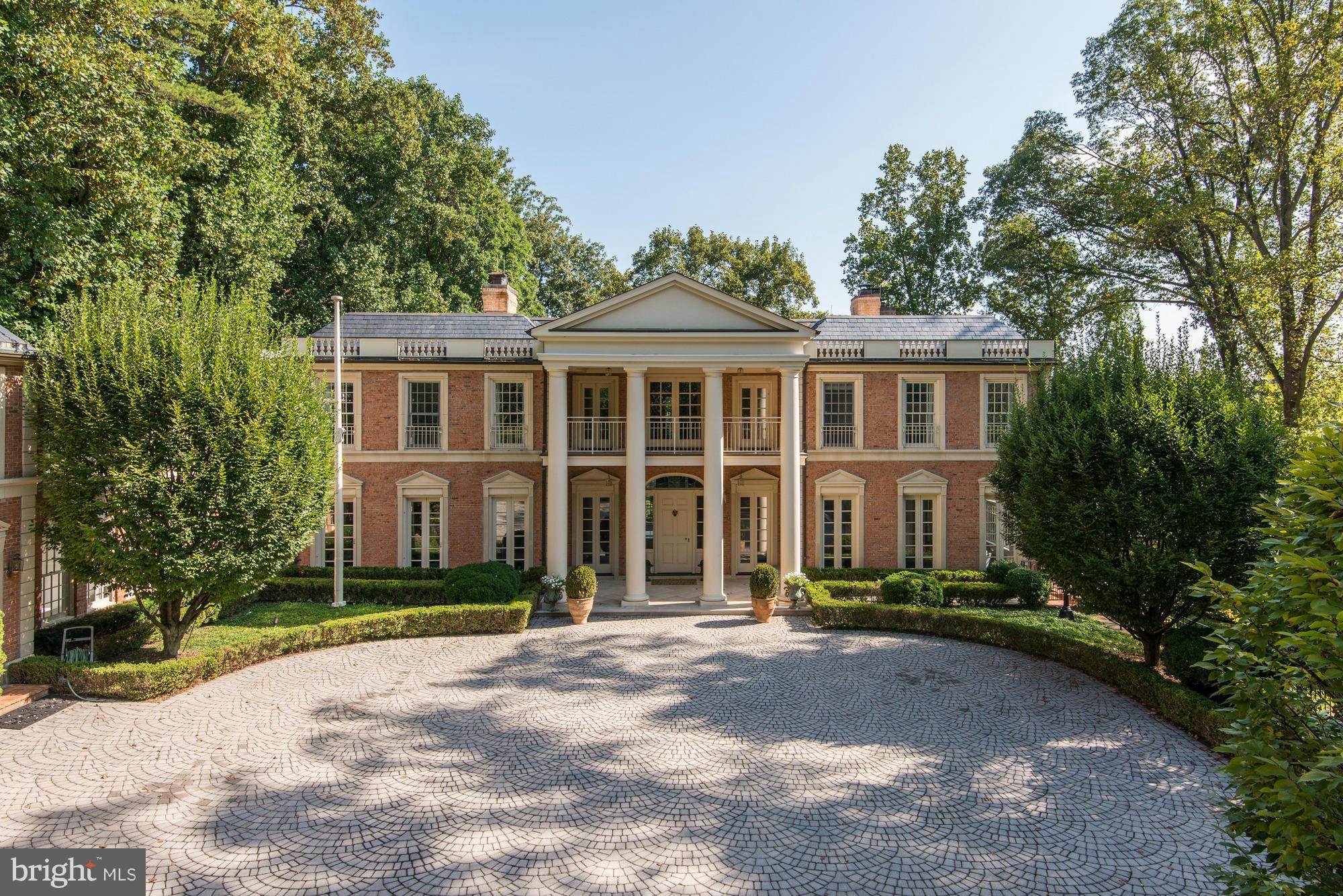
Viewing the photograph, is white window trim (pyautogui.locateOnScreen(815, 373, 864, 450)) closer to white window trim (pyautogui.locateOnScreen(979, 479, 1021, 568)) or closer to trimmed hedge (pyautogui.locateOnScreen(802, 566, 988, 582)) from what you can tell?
trimmed hedge (pyautogui.locateOnScreen(802, 566, 988, 582))

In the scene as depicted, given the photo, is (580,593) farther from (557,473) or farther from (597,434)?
(597,434)

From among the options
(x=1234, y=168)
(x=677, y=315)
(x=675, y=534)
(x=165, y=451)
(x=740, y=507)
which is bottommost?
(x=675, y=534)

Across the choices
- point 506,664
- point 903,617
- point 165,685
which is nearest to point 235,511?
point 165,685

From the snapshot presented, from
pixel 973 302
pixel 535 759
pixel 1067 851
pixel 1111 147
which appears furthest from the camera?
pixel 973 302

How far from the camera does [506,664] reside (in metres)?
13.7

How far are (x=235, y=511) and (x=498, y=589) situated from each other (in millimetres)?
6648

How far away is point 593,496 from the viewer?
898 inches

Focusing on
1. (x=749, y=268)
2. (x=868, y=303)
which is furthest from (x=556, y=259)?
(x=868, y=303)

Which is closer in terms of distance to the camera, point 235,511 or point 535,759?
point 535,759

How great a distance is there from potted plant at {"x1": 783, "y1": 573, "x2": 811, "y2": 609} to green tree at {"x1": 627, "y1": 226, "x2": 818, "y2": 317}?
1991 centimetres

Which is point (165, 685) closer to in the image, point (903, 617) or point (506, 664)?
point (506, 664)

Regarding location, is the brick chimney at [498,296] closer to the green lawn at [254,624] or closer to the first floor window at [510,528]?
the first floor window at [510,528]

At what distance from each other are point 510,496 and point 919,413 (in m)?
13.7

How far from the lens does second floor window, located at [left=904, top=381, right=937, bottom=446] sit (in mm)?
21297
